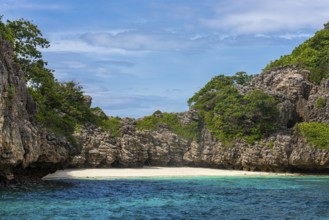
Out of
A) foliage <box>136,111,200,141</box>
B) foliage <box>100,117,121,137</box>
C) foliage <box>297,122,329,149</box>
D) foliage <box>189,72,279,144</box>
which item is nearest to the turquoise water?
foliage <box>297,122,329,149</box>

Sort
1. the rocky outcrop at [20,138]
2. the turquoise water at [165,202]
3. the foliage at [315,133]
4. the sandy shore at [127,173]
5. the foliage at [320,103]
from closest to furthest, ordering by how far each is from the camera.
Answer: the turquoise water at [165,202], the rocky outcrop at [20,138], the sandy shore at [127,173], the foliage at [315,133], the foliage at [320,103]

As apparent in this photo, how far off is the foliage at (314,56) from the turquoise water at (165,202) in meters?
28.6

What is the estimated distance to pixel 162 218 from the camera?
2158 centimetres

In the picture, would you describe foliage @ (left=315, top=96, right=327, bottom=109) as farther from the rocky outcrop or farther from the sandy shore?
the rocky outcrop

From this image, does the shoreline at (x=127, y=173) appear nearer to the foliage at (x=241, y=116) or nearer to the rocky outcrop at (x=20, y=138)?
the foliage at (x=241, y=116)

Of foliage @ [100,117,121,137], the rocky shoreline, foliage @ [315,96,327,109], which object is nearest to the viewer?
the rocky shoreline

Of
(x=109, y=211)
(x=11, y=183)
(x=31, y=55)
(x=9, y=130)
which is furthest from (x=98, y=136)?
(x=109, y=211)

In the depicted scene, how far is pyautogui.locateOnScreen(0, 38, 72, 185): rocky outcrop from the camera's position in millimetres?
27391

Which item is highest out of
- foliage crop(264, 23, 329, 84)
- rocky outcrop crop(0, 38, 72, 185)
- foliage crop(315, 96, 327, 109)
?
foliage crop(264, 23, 329, 84)

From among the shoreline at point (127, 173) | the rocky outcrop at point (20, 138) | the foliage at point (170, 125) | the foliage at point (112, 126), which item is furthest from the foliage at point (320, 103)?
the rocky outcrop at point (20, 138)

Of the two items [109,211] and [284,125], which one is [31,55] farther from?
[284,125]

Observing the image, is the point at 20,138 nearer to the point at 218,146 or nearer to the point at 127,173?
the point at 127,173

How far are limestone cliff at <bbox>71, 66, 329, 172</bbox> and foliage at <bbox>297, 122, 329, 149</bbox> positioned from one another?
714mm

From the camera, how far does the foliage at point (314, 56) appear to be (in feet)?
202
